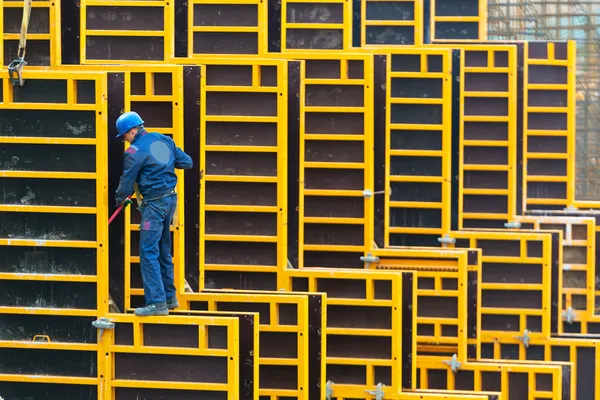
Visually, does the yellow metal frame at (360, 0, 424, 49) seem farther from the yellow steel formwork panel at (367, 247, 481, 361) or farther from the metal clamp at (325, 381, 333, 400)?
the metal clamp at (325, 381, 333, 400)

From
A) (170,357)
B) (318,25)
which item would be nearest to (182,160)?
(170,357)

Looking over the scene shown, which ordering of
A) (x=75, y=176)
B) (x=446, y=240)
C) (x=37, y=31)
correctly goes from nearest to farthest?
(x=75, y=176)
(x=37, y=31)
(x=446, y=240)

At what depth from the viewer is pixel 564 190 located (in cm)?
2289

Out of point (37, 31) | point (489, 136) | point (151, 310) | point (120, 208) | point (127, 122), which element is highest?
point (37, 31)

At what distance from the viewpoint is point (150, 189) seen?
11.9m

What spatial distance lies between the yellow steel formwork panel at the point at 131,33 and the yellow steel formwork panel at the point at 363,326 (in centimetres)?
319

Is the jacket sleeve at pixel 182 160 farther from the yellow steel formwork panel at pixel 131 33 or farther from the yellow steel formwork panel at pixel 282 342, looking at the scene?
the yellow steel formwork panel at pixel 131 33

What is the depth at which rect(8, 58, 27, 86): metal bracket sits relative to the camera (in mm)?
11664

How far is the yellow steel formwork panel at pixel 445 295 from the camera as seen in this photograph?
58.1ft

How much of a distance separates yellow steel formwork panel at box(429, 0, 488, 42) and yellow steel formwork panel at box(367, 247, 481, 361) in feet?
18.5

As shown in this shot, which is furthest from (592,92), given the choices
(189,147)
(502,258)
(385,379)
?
(189,147)

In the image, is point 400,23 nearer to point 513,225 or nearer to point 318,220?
point 513,225

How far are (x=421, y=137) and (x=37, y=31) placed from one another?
702 centimetres

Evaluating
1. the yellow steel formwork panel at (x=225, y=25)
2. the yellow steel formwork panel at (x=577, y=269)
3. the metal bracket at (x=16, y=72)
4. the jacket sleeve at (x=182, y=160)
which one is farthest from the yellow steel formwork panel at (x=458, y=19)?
the metal bracket at (x=16, y=72)
